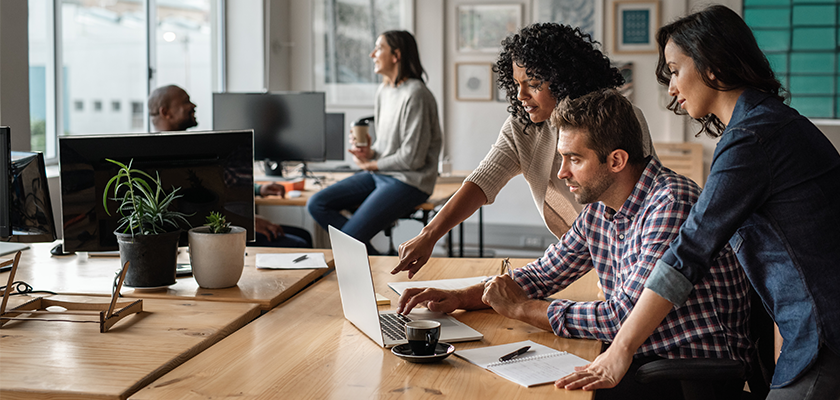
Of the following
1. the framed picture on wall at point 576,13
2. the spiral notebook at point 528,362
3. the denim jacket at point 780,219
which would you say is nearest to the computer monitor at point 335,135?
the framed picture on wall at point 576,13

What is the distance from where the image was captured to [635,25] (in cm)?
559

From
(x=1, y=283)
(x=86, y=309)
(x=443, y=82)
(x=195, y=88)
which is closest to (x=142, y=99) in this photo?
(x=195, y=88)

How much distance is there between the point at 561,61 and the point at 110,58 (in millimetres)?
3331

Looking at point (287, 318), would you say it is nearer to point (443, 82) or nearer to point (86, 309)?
point (86, 309)

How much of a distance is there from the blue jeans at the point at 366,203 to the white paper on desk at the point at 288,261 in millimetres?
1397

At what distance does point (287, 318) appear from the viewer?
1.59 metres

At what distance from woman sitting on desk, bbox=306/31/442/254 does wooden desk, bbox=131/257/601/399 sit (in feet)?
6.78

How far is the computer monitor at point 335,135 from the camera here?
4.80 m

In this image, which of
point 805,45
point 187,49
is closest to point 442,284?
point 187,49

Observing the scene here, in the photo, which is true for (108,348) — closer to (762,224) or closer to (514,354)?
(514,354)

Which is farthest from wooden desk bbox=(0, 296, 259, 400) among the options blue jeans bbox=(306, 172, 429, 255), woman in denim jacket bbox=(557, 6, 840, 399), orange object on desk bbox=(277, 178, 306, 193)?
orange object on desk bbox=(277, 178, 306, 193)

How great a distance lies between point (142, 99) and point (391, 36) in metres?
1.88

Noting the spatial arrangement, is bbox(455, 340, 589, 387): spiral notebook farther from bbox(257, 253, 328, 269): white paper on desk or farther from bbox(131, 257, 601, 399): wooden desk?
bbox(257, 253, 328, 269): white paper on desk

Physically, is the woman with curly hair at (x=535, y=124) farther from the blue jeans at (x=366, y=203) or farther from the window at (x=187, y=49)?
the window at (x=187, y=49)
